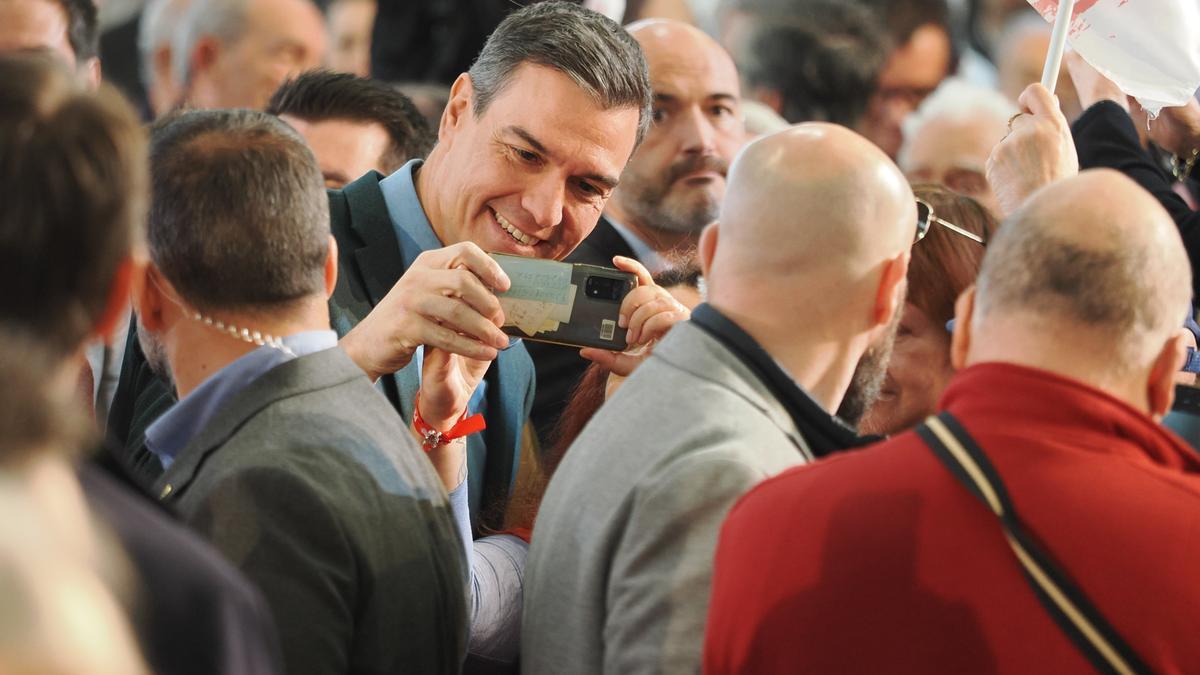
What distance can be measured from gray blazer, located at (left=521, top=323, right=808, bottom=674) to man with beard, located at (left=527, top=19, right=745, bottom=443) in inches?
89.4

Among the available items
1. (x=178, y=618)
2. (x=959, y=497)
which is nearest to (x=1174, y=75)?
(x=959, y=497)

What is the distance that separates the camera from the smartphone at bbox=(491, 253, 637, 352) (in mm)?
2619

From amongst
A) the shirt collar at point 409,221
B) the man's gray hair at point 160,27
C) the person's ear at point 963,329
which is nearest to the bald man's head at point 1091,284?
the person's ear at point 963,329

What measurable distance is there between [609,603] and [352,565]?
1.08 feet

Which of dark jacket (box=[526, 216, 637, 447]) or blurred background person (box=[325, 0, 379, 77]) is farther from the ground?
dark jacket (box=[526, 216, 637, 447])

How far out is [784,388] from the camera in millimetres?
2012

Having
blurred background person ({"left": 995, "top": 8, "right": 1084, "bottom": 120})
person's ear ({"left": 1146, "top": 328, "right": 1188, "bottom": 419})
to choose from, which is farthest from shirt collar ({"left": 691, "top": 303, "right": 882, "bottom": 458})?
blurred background person ({"left": 995, "top": 8, "right": 1084, "bottom": 120})

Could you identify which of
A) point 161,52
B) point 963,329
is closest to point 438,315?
point 963,329

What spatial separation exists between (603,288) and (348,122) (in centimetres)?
160

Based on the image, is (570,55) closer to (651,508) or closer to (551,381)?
(551,381)

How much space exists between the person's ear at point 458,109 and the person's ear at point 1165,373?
67.8 inches

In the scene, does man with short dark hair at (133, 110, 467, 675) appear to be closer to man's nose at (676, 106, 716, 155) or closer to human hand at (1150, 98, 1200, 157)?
human hand at (1150, 98, 1200, 157)

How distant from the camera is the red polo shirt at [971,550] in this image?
174 centimetres

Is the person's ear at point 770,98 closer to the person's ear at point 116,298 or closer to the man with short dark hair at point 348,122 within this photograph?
the man with short dark hair at point 348,122
